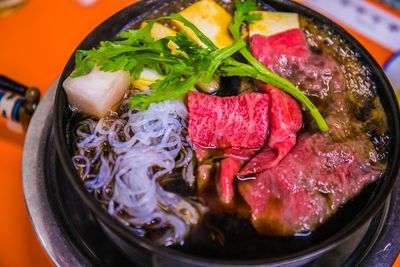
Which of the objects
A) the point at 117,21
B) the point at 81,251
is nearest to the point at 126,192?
the point at 81,251

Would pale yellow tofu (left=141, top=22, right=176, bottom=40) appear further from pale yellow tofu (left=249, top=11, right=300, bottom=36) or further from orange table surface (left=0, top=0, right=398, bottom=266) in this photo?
orange table surface (left=0, top=0, right=398, bottom=266)

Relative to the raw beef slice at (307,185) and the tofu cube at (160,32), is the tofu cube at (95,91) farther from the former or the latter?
the raw beef slice at (307,185)

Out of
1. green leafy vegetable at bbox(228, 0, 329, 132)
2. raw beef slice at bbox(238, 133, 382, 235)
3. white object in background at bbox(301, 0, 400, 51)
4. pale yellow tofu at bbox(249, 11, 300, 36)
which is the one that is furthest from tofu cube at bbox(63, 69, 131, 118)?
white object in background at bbox(301, 0, 400, 51)

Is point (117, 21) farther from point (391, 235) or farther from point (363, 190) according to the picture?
point (391, 235)

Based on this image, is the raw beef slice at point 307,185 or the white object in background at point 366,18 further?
the white object in background at point 366,18

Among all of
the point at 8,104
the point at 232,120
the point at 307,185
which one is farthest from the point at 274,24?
the point at 8,104

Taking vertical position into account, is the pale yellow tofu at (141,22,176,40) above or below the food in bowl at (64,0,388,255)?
above

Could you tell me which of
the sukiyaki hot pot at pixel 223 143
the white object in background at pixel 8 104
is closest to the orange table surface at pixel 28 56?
the white object in background at pixel 8 104
